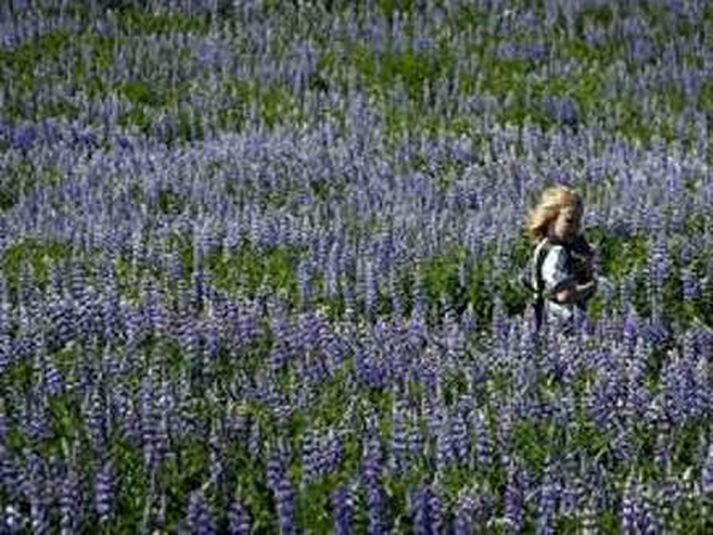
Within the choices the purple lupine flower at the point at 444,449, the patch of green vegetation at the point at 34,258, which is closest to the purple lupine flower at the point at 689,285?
the purple lupine flower at the point at 444,449

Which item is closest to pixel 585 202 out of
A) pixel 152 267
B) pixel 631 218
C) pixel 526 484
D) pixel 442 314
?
pixel 631 218

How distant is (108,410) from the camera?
24.5ft

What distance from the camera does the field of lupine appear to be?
6.92 meters

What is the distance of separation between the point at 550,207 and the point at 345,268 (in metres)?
1.57

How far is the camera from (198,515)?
6375 mm

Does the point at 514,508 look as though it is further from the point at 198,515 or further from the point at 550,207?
the point at 550,207

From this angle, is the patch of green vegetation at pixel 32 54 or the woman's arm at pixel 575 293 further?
the patch of green vegetation at pixel 32 54

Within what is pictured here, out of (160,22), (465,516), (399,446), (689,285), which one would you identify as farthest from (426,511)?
(160,22)

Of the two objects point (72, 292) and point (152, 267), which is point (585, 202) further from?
point (72, 292)

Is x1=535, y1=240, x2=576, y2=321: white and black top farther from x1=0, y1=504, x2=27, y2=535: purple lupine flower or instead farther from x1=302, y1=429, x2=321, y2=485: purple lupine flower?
x1=0, y1=504, x2=27, y2=535: purple lupine flower

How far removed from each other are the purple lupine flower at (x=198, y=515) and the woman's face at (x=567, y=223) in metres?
4.08

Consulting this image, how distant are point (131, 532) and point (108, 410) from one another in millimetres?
952

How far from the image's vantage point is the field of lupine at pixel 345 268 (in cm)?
692

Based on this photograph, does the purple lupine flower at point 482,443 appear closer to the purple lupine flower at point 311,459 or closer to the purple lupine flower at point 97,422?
the purple lupine flower at point 311,459
